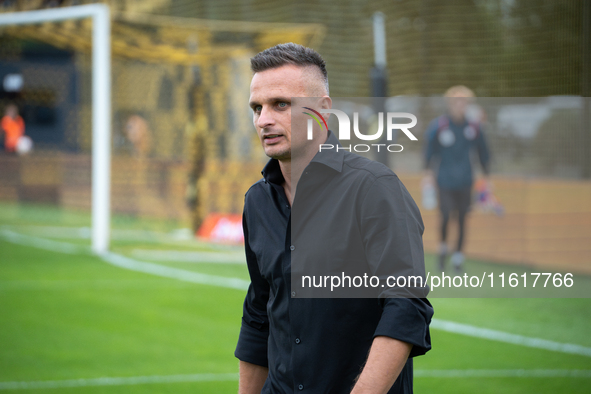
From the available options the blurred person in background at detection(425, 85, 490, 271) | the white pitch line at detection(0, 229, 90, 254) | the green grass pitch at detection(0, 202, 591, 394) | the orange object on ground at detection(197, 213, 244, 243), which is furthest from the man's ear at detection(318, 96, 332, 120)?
the white pitch line at detection(0, 229, 90, 254)

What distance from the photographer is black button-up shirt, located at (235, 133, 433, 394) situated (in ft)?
6.35

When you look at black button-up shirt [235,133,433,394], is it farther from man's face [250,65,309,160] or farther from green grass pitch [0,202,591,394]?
green grass pitch [0,202,591,394]

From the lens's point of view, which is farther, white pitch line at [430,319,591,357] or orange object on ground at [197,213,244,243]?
orange object on ground at [197,213,244,243]

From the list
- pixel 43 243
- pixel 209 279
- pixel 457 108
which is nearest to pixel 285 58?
pixel 457 108

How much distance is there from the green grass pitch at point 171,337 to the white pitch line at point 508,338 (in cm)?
13

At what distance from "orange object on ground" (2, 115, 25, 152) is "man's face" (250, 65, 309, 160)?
1409 centimetres

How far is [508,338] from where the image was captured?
661cm

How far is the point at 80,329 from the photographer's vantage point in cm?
695

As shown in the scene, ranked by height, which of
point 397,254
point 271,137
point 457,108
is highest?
point 457,108

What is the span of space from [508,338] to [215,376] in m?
2.79

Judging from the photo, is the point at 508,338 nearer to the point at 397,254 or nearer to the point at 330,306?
the point at 330,306

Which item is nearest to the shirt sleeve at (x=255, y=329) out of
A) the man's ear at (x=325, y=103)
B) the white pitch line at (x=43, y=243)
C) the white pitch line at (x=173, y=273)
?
the man's ear at (x=325, y=103)

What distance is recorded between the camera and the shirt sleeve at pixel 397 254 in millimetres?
1896

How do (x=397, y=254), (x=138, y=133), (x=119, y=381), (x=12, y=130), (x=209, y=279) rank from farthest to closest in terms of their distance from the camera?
(x=12, y=130) < (x=138, y=133) < (x=209, y=279) < (x=119, y=381) < (x=397, y=254)
